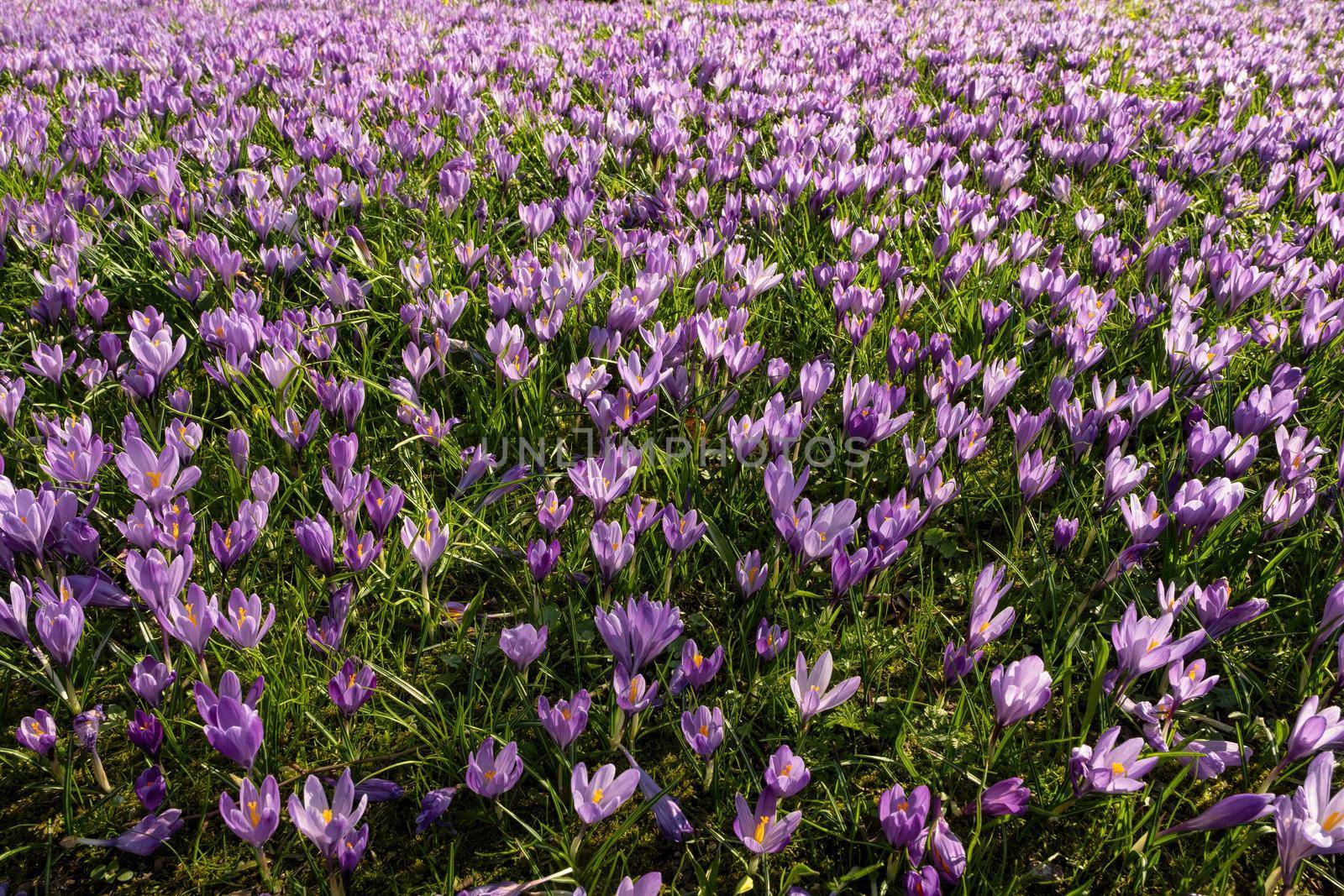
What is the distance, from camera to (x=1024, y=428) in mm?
2250

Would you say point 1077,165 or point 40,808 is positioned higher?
Answer: point 1077,165

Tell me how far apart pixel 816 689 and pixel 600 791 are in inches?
18.1

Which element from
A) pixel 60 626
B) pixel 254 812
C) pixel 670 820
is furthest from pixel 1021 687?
pixel 60 626

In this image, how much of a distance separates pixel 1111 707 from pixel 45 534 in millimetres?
2264

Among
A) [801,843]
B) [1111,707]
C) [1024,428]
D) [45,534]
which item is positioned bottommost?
[801,843]

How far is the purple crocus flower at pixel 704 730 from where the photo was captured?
1.57 metres

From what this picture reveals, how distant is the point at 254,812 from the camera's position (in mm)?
1404

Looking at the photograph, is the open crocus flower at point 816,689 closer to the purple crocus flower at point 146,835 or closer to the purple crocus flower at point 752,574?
the purple crocus flower at point 752,574

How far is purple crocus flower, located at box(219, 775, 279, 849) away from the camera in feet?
4.43

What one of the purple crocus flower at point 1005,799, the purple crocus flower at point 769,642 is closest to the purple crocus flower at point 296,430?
the purple crocus flower at point 769,642

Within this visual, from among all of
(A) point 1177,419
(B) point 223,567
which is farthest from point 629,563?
(A) point 1177,419

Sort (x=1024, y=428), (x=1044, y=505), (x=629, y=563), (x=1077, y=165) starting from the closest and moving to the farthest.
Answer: (x=629, y=563) < (x=1024, y=428) < (x=1044, y=505) < (x=1077, y=165)

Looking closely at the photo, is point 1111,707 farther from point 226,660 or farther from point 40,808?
point 40,808

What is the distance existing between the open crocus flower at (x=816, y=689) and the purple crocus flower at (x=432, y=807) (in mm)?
698
